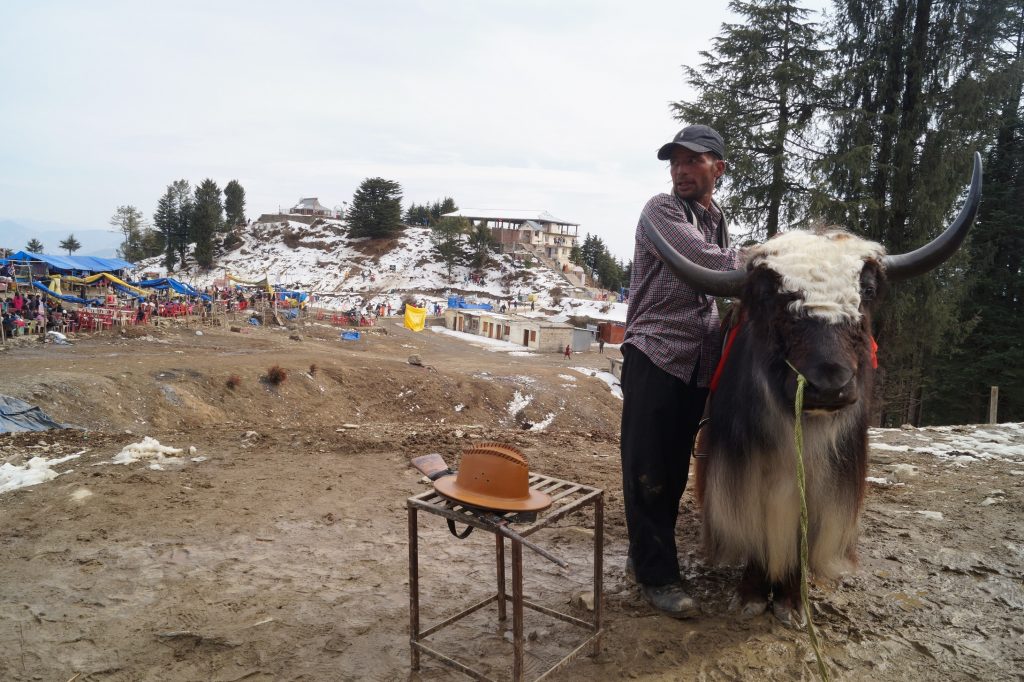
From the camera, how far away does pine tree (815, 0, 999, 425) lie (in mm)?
16750

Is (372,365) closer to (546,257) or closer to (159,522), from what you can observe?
(159,522)

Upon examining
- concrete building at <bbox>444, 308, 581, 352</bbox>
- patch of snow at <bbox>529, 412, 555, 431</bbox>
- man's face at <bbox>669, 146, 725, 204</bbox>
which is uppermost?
man's face at <bbox>669, 146, 725, 204</bbox>

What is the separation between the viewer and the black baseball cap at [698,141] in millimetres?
3434

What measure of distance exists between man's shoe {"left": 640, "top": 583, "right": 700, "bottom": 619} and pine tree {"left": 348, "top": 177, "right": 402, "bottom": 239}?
8407 cm

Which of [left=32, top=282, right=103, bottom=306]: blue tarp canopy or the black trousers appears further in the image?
[left=32, top=282, right=103, bottom=306]: blue tarp canopy

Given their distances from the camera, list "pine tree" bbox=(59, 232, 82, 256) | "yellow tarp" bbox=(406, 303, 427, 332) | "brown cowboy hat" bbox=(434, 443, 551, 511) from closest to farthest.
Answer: "brown cowboy hat" bbox=(434, 443, 551, 511) → "yellow tarp" bbox=(406, 303, 427, 332) → "pine tree" bbox=(59, 232, 82, 256)

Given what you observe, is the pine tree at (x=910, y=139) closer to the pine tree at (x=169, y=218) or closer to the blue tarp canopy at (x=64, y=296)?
the blue tarp canopy at (x=64, y=296)

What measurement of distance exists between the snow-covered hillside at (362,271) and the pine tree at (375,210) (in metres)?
1.81

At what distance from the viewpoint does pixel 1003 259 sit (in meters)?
23.6

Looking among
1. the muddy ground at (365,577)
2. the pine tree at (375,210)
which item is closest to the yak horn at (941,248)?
the muddy ground at (365,577)

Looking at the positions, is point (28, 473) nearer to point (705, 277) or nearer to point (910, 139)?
point (705, 277)

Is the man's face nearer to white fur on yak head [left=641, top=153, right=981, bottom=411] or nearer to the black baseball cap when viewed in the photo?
the black baseball cap

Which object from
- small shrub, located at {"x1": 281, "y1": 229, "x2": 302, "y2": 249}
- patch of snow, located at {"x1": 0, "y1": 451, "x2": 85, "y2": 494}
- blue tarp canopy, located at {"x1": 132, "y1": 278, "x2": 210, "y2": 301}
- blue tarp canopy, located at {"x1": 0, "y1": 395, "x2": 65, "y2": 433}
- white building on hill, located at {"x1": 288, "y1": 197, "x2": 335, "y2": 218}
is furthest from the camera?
white building on hill, located at {"x1": 288, "y1": 197, "x2": 335, "y2": 218}

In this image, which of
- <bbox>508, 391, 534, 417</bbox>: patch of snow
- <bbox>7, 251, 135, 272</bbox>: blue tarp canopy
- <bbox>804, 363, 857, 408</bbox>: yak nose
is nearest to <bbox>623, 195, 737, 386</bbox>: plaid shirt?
<bbox>804, 363, 857, 408</bbox>: yak nose
